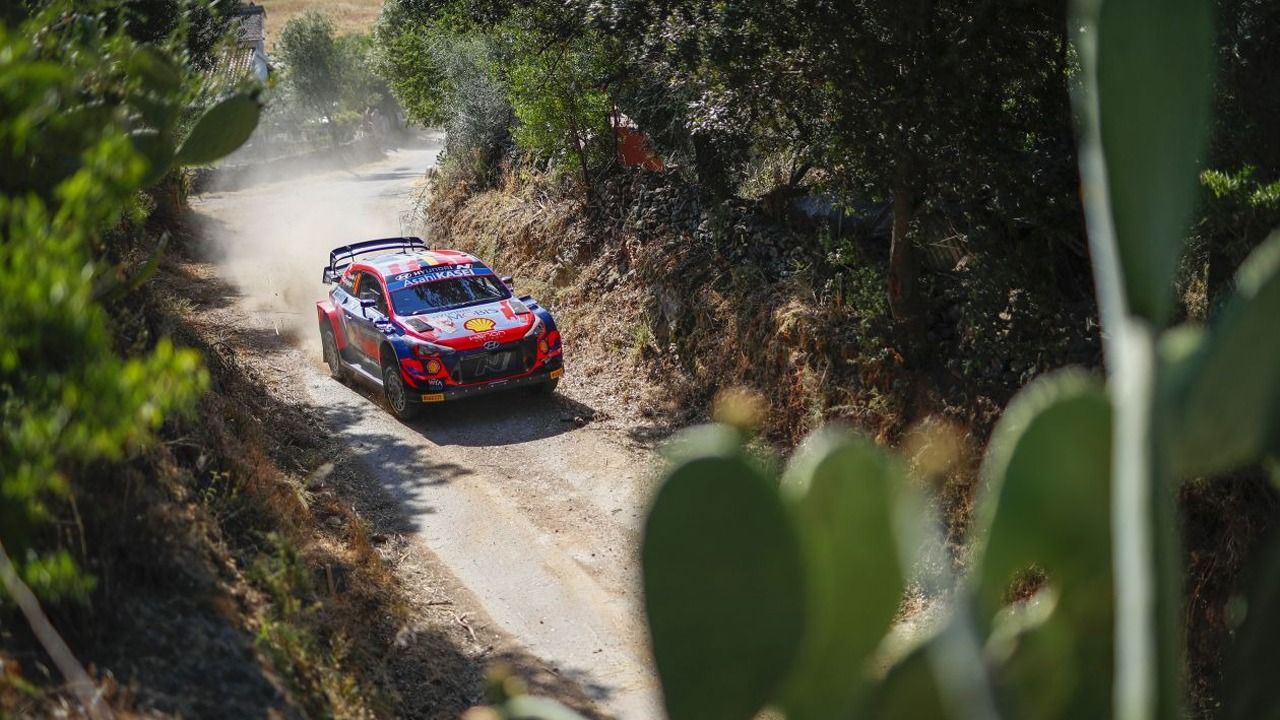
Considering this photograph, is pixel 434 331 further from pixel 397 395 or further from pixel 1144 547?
pixel 1144 547

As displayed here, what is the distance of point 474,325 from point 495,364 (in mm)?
529

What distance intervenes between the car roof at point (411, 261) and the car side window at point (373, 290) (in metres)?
0.15

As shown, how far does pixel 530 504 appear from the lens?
10242 mm

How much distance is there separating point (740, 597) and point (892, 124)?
7310mm

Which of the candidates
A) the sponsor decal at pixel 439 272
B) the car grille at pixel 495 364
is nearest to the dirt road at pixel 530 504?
the car grille at pixel 495 364

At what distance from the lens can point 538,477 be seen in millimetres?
10914

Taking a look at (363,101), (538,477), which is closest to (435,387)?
(538,477)

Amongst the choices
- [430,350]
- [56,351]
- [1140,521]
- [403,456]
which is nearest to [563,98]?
[430,350]

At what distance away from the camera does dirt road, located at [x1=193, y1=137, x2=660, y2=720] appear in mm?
7828

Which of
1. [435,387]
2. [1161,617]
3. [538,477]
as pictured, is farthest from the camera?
[435,387]

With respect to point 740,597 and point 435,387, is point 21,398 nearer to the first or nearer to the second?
point 740,597

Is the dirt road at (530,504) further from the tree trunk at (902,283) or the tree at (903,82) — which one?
the tree at (903,82)

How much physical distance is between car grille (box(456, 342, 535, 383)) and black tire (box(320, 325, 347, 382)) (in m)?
2.63

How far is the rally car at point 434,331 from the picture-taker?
12.1 meters
